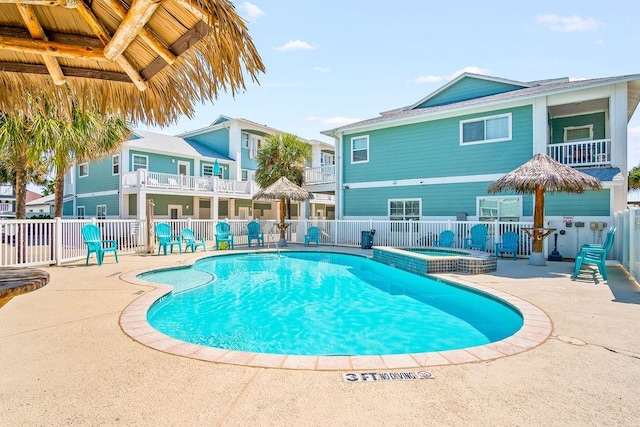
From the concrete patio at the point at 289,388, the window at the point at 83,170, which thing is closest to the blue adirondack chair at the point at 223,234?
the concrete patio at the point at 289,388

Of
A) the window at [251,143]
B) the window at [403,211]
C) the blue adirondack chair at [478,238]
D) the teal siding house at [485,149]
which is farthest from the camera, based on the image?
the window at [251,143]

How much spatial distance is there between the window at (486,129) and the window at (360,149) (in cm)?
451

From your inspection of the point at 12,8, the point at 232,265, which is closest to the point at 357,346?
the point at 12,8

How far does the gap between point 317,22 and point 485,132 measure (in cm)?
797

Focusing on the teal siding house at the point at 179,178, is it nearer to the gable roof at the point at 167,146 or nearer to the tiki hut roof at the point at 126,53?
the gable roof at the point at 167,146

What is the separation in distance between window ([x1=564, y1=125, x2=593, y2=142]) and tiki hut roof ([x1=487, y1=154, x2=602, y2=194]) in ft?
18.6

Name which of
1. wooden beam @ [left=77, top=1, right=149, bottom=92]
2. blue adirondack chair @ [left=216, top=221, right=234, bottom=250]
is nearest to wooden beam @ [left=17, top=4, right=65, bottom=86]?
wooden beam @ [left=77, top=1, right=149, bottom=92]

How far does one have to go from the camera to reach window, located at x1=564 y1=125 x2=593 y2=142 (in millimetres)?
13887

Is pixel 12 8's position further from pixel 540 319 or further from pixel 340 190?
pixel 340 190

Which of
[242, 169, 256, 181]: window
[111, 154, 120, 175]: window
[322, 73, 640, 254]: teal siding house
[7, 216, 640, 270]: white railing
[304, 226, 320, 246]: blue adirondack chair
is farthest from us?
[242, 169, 256, 181]: window

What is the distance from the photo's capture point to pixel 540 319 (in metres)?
4.70

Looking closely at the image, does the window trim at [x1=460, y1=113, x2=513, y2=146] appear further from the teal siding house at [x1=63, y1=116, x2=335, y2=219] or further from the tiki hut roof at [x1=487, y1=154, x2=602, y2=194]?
the teal siding house at [x1=63, y1=116, x2=335, y2=219]

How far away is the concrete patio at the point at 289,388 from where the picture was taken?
7.91ft

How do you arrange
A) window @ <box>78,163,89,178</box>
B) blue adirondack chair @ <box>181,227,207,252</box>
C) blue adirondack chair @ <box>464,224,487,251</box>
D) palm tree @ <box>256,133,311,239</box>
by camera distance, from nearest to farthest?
1. blue adirondack chair @ <box>464,224,487,251</box>
2. blue adirondack chair @ <box>181,227,207,252</box>
3. palm tree @ <box>256,133,311,239</box>
4. window @ <box>78,163,89,178</box>
